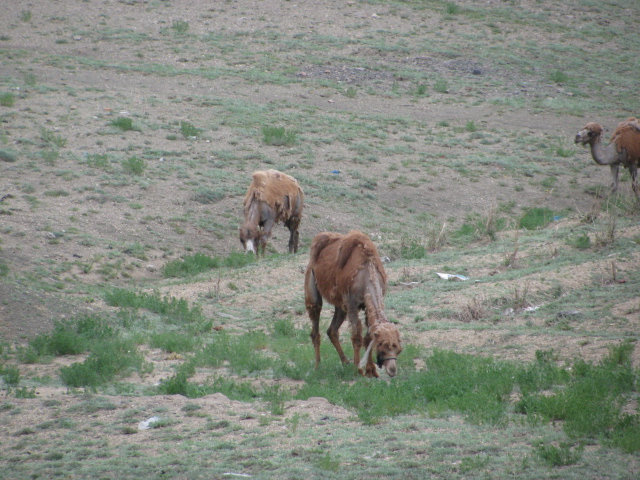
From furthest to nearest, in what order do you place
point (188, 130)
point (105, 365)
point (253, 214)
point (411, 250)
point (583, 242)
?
point (188, 130), point (253, 214), point (411, 250), point (583, 242), point (105, 365)

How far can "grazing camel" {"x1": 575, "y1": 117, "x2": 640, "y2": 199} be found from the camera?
19000mm

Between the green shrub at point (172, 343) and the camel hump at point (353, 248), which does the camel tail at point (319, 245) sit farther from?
the green shrub at point (172, 343)

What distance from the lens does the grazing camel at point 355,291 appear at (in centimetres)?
870

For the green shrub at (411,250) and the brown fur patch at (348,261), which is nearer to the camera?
the brown fur patch at (348,261)

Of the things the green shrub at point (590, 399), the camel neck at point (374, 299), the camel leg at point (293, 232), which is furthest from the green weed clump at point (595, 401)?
the camel leg at point (293, 232)

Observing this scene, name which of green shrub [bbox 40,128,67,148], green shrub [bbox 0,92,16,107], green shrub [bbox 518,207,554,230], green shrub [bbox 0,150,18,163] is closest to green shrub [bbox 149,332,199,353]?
green shrub [bbox 0,150,18,163]

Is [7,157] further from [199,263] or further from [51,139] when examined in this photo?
[199,263]

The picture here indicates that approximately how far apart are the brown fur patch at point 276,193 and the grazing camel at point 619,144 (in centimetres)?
735

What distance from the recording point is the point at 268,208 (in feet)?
57.3

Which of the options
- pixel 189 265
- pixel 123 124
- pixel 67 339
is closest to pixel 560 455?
pixel 67 339

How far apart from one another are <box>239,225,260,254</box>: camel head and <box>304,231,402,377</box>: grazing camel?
6756 millimetres

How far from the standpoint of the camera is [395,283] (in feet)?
46.1

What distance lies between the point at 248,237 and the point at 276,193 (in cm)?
139

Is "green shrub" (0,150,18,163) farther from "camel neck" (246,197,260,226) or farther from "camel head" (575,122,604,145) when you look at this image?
"camel head" (575,122,604,145)
